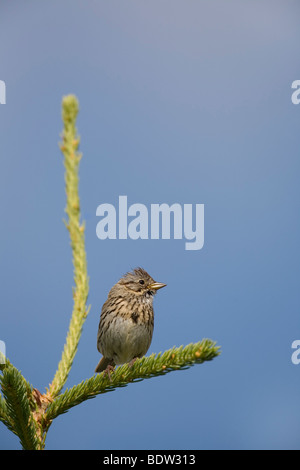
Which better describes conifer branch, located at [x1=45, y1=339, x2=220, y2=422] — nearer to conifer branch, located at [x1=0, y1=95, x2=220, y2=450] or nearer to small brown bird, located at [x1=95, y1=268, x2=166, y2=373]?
conifer branch, located at [x1=0, y1=95, x2=220, y2=450]

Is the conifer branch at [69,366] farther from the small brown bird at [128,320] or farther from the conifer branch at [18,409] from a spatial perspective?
the small brown bird at [128,320]

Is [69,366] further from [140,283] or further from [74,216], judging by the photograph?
[140,283]

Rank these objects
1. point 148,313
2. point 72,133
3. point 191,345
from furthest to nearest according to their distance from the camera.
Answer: point 148,313 < point 191,345 < point 72,133

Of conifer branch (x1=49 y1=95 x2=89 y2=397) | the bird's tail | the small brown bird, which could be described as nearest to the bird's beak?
the small brown bird

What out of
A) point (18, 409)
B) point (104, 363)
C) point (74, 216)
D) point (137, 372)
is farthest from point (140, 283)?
point (74, 216)

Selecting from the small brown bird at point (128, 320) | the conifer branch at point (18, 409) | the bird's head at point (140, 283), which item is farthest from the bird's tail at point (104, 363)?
the conifer branch at point (18, 409)
